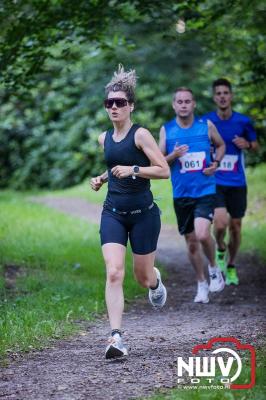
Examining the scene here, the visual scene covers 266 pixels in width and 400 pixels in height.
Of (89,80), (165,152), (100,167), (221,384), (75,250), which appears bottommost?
(221,384)

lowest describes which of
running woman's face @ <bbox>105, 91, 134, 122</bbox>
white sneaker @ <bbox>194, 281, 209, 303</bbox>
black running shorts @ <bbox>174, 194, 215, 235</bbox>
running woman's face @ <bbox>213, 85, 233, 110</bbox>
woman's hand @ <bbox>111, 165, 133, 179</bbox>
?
white sneaker @ <bbox>194, 281, 209, 303</bbox>

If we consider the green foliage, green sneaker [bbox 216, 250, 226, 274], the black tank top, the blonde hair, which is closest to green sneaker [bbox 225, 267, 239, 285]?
green sneaker [bbox 216, 250, 226, 274]

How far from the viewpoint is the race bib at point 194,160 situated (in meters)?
9.74

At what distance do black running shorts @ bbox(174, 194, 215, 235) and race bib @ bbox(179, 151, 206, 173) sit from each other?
346 mm

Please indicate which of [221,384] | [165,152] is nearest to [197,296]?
[165,152]

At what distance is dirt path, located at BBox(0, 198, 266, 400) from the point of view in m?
5.70

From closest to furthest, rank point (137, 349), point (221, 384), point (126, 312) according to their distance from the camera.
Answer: point (221, 384) → point (137, 349) → point (126, 312)

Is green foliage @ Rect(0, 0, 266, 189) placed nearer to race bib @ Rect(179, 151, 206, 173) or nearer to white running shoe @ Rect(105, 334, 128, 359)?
race bib @ Rect(179, 151, 206, 173)

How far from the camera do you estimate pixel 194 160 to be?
9750mm

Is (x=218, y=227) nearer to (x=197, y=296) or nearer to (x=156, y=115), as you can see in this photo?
(x=197, y=296)

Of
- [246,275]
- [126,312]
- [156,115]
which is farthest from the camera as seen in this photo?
[156,115]

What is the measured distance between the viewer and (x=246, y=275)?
12.2 metres

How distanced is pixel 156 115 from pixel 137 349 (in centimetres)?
2040

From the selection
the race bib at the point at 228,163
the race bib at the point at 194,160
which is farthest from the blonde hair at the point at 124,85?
the race bib at the point at 228,163
